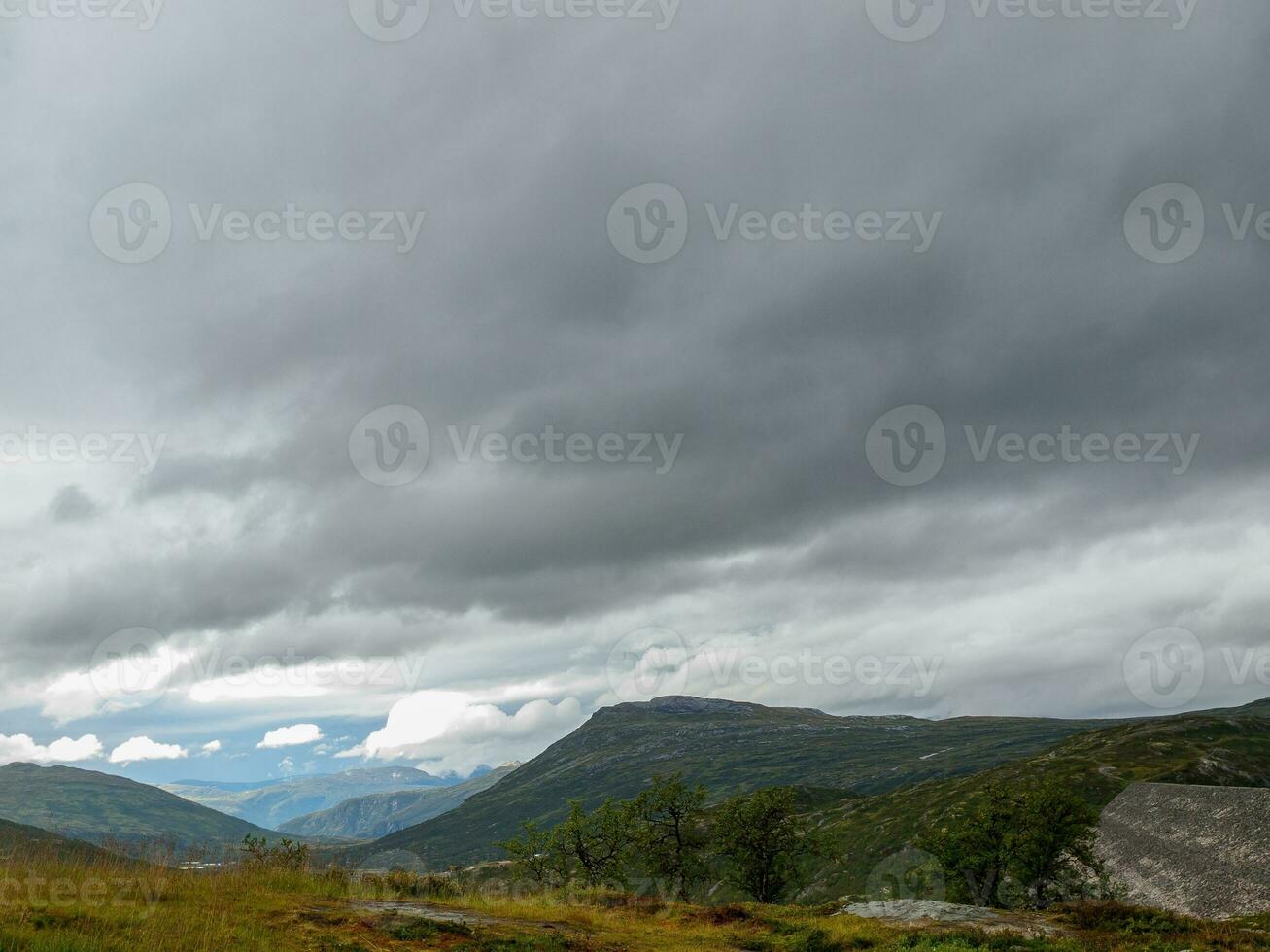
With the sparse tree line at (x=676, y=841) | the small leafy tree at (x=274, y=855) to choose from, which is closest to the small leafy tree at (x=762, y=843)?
the sparse tree line at (x=676, y=841)

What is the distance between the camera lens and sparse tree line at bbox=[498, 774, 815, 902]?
7375 cm

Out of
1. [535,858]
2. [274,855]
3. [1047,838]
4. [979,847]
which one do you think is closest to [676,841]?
[535,858]

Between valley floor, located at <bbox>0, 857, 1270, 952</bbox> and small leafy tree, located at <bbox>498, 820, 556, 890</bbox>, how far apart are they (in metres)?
40.1

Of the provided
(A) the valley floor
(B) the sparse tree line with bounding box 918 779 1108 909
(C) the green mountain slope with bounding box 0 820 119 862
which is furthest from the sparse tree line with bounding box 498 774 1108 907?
(C) the green mountain slope with bounding box 0 820 119 862

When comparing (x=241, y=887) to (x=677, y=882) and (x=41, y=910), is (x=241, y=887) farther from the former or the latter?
(x=677, y=882)

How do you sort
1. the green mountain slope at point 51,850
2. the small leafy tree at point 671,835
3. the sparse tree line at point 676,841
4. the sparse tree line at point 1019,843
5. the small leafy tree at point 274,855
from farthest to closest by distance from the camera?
the small leafy tree at point 671,835 → the sparse tree line at point 676,841 → the sparse tree line at point 1019,843 → the small leafy tree at point 274,855 → the green mountain slope at point 51,850

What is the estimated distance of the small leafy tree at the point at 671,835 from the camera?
77000mm

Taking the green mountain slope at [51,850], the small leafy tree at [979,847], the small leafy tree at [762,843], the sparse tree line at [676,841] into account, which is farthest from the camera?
the small leafy tree at [762,843]

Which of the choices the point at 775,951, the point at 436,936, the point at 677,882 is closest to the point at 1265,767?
the point at 677,882

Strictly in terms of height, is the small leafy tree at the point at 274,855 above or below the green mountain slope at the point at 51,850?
below

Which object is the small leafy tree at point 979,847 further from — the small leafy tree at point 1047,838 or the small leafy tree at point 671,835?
the small leafy tree at point 671,835

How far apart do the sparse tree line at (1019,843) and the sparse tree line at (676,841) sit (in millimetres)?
14742

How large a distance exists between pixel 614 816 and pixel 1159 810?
7709 centimetres

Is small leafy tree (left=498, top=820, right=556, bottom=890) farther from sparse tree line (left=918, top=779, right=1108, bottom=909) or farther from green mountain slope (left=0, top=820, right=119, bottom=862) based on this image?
green mountain slope (left=0, top=820, right=119, bottom=862)
